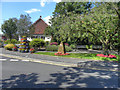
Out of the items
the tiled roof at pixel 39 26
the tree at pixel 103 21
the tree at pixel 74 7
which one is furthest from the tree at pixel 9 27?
the tree at pixel 103 21

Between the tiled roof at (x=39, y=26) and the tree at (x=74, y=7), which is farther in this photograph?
the tiled roof at (x=39, y=26)

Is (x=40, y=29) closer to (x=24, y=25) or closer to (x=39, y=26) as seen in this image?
(x=39, y=26)

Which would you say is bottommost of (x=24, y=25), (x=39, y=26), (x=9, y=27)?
(x=9, y=27)

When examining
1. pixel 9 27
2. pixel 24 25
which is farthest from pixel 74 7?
pixel 9 27

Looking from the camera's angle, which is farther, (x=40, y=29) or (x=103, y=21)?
(x=40, y=29)

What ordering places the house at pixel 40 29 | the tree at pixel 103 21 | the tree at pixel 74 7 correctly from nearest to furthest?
the tree at pixel 103 21 → the tree at pixel 74 7 → the house at pixel 40 29

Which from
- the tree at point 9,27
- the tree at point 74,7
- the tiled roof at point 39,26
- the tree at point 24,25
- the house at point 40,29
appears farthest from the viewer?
the tiled roof at point 39,26

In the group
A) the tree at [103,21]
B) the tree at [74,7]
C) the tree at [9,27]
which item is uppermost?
the tree at [74,7]

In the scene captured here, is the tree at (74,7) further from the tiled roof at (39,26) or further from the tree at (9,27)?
the tiled roof at (39,26)

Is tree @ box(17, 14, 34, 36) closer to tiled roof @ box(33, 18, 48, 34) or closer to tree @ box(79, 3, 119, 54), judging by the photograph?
tiled roof @ box(33, 18, 48, 34)

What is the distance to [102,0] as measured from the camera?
10.5m

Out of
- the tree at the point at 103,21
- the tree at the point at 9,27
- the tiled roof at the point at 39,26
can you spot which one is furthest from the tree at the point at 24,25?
the tree at the point at 103,21

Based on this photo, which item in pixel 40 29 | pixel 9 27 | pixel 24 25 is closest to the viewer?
pixel 24 25

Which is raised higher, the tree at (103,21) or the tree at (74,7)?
the tree at (74,7)
